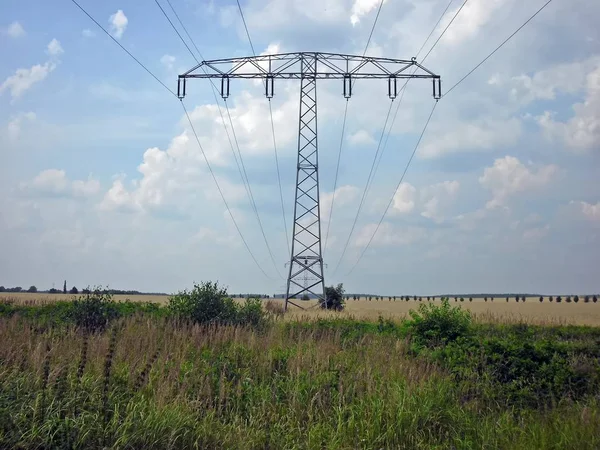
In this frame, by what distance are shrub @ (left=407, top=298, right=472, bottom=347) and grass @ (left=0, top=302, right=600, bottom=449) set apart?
317cm

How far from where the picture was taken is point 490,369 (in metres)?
15.4

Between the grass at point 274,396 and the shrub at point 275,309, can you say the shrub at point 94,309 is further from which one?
the grass at point 274,396

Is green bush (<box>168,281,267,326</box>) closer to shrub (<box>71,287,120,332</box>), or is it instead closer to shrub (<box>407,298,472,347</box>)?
shrub (<box>71,287,120,332</box>)

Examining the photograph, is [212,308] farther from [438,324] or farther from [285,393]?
[285,393]

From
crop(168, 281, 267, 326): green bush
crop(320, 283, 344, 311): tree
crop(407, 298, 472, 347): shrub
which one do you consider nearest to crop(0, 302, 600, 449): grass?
crop(407, 298, 472, 347): shrub

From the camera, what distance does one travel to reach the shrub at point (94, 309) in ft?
77.7

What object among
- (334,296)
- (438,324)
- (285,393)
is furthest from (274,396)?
(334,296)

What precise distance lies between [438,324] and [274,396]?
1007cm

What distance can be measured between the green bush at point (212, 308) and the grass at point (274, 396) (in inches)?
280

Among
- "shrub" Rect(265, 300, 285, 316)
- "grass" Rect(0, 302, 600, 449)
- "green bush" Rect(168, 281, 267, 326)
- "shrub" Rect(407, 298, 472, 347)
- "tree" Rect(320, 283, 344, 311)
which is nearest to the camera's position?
"grass" Rect(0, 302, 600, 449)

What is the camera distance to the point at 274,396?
36.5 ft

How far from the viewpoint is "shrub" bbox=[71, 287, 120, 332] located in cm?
2369

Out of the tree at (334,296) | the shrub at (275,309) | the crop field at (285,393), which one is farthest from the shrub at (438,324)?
the tree at (334,296)

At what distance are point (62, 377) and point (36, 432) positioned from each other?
1617 millimetres
